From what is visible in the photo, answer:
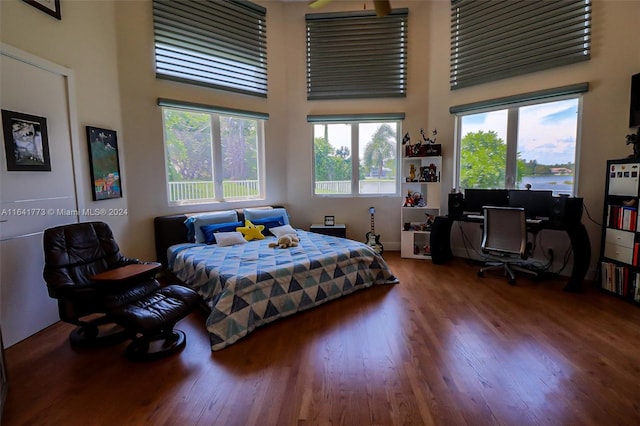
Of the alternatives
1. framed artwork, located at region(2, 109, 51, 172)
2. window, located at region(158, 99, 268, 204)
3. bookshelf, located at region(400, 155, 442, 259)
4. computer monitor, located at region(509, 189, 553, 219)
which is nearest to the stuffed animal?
window, located at region(158, 99, 268, 204)

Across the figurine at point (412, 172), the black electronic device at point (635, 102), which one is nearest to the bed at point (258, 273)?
the figurine at point (412, 172)

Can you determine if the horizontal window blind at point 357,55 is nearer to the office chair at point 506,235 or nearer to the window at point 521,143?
the window at point 521,143

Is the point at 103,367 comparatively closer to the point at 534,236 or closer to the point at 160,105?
the point at 160,105

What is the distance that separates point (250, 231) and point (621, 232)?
4.11 meters

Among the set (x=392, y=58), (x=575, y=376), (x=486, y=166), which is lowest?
(x=575, y=376)

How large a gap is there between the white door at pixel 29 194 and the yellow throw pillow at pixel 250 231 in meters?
1.80

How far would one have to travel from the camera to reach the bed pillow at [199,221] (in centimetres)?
404

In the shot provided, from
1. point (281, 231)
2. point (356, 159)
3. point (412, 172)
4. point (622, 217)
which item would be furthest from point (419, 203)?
point (622, 217)

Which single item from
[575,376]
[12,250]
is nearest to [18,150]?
[12,250]

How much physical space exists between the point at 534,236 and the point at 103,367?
477 cm

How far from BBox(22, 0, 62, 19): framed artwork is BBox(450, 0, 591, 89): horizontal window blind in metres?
4.78

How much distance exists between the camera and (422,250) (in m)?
4.98

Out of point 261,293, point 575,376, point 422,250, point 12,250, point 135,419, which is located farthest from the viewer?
point 422,250

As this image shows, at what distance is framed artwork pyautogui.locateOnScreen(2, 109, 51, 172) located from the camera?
2.42 meters
